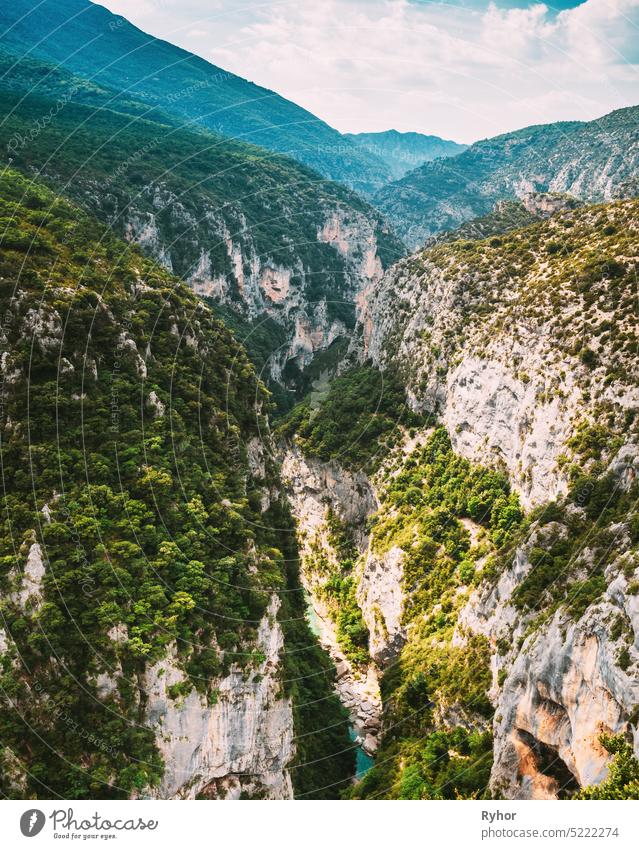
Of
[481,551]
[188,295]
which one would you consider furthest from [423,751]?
[188,295]

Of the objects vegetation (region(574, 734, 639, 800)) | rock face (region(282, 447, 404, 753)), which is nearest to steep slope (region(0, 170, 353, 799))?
rock face (region(282, 447, 404, 753))

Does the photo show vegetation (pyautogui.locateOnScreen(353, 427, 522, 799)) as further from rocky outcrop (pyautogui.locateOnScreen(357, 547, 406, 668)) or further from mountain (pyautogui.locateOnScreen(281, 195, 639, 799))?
rocky outcrop (pyautogui.locateOnScreen(357, 547, 406, 668))

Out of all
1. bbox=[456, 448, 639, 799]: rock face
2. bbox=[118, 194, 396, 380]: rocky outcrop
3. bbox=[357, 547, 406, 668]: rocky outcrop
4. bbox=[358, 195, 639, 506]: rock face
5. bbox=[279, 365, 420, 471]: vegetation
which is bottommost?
bbox=[357, 547, 406, 668]: rocky outcrop

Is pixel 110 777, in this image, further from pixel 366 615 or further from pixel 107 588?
pixel 366 615

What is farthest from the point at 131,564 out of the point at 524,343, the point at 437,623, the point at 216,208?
the point at 216,208

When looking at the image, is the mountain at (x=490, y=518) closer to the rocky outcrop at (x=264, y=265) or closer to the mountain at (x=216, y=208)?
the rocky outcrop at (x=264, y=265)
